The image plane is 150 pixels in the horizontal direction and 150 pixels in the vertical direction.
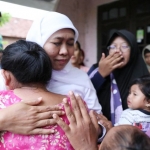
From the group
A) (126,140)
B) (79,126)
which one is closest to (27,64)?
(79,126)

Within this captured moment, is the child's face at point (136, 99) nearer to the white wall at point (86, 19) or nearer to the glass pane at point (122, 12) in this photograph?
the glass pane at point (122, 12)

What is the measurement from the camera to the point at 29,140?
1078 mm

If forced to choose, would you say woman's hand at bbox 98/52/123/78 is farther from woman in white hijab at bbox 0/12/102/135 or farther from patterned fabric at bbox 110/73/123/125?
woman in white hijab at bbox 0/12/102/135

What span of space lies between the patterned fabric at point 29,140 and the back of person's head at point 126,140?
1.00 feet

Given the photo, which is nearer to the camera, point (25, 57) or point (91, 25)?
point (25, 57)

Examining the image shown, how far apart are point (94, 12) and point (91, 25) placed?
292 mm

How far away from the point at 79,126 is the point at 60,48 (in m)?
0.49

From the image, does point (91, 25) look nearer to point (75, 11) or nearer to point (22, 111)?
point (75, 11)

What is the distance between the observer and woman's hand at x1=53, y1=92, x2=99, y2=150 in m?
1.12

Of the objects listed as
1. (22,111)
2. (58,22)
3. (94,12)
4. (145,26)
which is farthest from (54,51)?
(94,12)

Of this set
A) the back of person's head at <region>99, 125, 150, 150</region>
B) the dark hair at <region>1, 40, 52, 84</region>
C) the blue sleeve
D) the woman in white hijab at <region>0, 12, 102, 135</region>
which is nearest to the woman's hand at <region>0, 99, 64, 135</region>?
the woman in white hijab at <region>0, 12, 102, 135</region>

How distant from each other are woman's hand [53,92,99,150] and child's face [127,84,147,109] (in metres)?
0.84

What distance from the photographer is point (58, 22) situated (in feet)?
4.76

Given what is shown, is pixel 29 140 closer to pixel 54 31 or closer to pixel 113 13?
pixel 54 31
